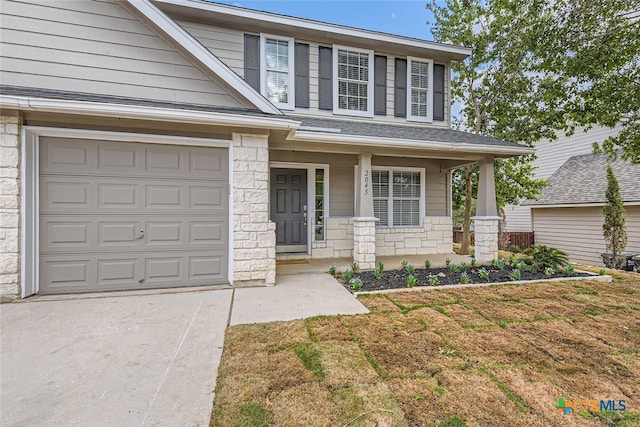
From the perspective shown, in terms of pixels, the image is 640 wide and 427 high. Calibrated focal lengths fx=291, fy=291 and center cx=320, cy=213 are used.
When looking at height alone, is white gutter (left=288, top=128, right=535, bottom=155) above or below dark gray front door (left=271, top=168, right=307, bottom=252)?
above

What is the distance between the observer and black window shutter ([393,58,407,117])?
7766mm

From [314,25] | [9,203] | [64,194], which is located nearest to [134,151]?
[64,194]

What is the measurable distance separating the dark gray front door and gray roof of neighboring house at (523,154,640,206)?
35.7 ft

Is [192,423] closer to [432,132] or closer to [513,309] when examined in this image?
[513,309]

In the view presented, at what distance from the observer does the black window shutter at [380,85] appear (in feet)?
25.0

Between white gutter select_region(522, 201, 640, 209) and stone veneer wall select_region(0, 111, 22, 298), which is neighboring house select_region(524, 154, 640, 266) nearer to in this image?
white gutter select_region(522, 201, 640, 209)

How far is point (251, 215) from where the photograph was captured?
4590mm

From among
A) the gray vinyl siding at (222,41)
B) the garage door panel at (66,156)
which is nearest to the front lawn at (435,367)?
the garage door panel at (66,156)

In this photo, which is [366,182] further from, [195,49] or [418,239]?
[195,49]

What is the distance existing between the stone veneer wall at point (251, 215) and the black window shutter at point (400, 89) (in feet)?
15.2

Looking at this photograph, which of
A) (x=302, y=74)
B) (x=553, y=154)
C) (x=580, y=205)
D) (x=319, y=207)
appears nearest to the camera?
(x=302, y=74)

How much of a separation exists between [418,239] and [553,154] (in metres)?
12.4

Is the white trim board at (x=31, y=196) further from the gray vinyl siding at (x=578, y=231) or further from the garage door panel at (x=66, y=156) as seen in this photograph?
the gray vinyl siding at (x=578, y=231)

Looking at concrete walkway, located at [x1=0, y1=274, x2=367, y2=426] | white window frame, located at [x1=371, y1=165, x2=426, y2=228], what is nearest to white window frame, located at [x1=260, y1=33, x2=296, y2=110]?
white window frame, located at [x1=371, y1=165, x2=426, y2=228]
